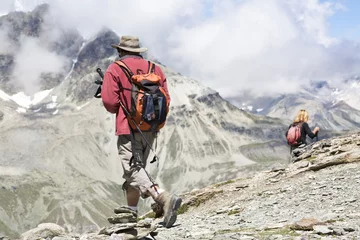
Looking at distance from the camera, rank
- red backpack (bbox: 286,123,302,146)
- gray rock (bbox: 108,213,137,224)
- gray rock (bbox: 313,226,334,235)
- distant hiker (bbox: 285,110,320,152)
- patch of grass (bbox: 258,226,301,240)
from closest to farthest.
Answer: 1. gray rock (bbox: 313,226,334,235)
2. patch of grass (bbox: 258,226,301,240)
3. gray rock (bbox: 108,213,137,224)
4. distant hiker (bbox: 285,110,320,152)
5. red backpack (bbox: 286,123,302,146)

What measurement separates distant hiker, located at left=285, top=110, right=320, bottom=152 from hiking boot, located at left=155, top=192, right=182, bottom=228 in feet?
51.1

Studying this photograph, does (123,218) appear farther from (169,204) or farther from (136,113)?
(136,113)

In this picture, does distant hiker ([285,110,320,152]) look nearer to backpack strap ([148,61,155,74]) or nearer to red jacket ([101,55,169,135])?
backpack strap ([148,61,155,74])

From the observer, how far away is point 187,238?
1159cm

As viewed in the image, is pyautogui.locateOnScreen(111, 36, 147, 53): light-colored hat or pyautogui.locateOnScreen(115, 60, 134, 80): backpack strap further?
pyautogui.locateOnScreen(111, 36, 147, 53): light-colored hat

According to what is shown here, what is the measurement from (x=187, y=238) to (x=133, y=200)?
202 centimetres

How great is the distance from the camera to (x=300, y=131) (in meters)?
26.3

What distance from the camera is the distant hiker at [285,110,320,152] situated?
2594 cm

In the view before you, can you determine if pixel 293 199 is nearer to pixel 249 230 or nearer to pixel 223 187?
pixel 249 230

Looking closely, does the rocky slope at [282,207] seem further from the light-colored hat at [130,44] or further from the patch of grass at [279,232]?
the light-colored hat at [130,44]

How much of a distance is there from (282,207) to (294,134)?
11934mm

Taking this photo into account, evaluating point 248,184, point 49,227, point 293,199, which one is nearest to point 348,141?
point 248,184

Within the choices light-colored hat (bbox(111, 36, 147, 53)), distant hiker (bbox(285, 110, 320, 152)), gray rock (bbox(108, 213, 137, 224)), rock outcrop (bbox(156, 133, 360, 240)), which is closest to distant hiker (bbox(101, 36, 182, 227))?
light-colored hat (bbox(111, 36, 147, 53))

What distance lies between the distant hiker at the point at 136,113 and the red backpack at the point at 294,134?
15.4 meters
